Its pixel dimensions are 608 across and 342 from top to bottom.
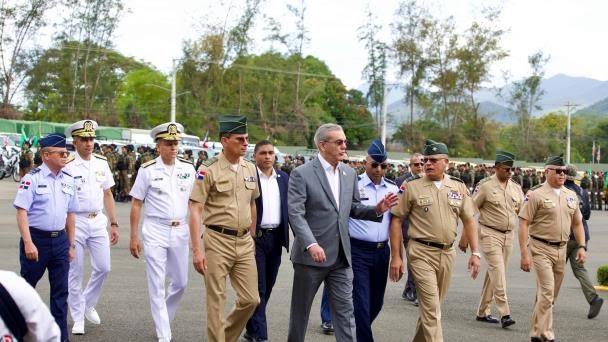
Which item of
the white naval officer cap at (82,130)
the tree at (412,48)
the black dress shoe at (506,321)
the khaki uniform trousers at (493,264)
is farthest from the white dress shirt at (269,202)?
the tree at (412,48)

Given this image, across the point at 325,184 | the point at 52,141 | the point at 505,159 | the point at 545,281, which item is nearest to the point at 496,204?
the point at 505,159

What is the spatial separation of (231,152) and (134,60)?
9250cm

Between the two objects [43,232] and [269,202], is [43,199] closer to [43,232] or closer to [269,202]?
[43,232]

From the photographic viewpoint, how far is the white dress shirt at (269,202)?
8.38 metres

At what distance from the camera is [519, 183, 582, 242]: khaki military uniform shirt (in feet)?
29.5

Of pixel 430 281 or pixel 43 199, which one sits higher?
pixel 43 199

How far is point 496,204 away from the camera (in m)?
10.1

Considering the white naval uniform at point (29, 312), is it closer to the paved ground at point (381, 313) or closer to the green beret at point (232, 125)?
the green beret at point (232, 125)

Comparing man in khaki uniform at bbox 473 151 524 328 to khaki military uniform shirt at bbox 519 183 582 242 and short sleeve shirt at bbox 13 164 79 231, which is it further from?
short sleeve shirt at bbox 13 164 79 231

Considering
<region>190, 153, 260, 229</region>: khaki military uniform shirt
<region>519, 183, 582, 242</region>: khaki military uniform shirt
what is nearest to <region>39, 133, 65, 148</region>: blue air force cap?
<region>190, 153, 260, 229</region>: khaki military uniform shirt

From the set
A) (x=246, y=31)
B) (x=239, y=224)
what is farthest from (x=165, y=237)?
(x=246, y=31)

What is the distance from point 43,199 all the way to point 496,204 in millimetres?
5124

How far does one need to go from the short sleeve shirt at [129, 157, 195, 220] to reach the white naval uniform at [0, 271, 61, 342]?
5.10m

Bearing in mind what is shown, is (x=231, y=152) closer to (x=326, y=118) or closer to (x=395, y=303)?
(x=395, y=303)
